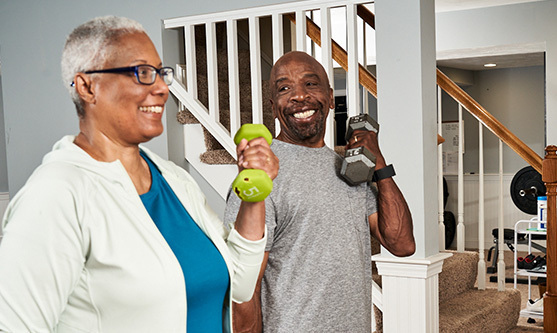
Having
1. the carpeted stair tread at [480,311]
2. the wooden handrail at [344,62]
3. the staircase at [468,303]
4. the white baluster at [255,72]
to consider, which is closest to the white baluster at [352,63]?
the wooden handrail at [344,62]

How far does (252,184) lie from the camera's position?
110cm

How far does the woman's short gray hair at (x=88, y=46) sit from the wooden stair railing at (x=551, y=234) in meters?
3.02

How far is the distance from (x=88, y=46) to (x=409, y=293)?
203cm

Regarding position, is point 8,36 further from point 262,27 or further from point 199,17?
point 262,27

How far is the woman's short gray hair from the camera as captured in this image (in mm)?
963

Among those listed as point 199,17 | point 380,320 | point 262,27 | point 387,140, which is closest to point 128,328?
point 387,140

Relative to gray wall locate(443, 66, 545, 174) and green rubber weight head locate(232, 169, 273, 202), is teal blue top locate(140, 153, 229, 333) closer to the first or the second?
green rubber weight head locate(232, 169, 273, 202)

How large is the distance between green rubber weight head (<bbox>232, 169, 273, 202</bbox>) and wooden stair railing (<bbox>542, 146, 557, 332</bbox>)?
9.09ft

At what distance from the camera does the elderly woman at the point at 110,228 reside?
85 cm

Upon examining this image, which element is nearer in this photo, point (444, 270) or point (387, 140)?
point (387, 140)

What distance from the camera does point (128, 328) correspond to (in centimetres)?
92

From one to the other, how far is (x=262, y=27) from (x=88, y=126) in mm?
3569

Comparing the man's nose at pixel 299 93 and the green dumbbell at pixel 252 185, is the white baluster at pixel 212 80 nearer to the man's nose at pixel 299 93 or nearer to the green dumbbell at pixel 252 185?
the man's nose at pixel 299 93

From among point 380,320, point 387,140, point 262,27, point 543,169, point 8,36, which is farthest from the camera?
point 262,27
